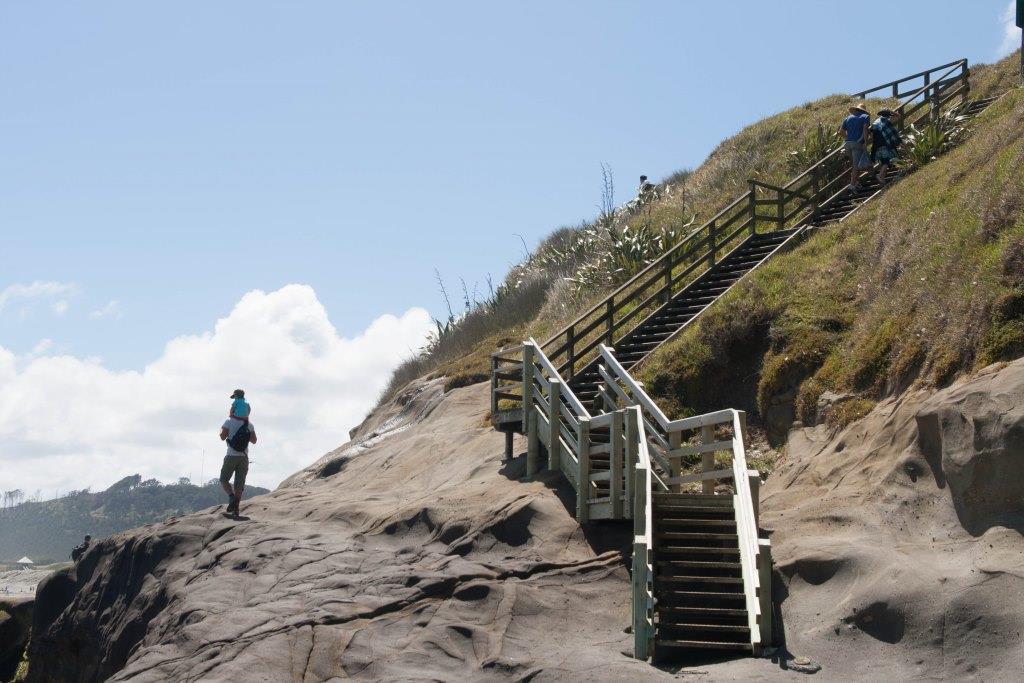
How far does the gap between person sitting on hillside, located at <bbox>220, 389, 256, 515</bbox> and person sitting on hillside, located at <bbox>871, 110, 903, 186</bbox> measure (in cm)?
1371

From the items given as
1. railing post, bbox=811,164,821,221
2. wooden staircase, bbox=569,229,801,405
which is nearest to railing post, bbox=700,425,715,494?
wooden staircase, bbox=569,229,801,405

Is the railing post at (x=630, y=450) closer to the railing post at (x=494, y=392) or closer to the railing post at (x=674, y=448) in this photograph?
the railing post at (x=674, y=448)

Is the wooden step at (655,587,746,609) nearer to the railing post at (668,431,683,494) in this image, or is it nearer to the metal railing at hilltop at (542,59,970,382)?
the railing post at (668,431,683,494)

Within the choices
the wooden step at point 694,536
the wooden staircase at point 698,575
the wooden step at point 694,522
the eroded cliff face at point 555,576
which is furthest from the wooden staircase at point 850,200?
the wooden step at point 694,536

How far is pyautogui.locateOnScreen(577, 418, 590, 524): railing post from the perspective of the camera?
46.6 ft

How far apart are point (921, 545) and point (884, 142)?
14790mm

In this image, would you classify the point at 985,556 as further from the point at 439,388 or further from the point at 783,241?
the point at 439,388

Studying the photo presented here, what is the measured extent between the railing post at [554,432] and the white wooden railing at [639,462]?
0.01 metres

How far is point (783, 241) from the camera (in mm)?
23109

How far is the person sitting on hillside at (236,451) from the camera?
61.3 feet

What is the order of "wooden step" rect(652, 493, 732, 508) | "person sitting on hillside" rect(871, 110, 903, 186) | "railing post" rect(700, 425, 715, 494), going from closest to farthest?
"wooden step" rect(652, 493, 732, 508), "railing post" rect(700, 425, 715, 494), "person sitting on hillside" rect(871, 110, 903, 186)

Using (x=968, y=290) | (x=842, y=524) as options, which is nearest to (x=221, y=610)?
(x=842, y=524)

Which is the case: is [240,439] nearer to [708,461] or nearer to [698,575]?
[708,461]

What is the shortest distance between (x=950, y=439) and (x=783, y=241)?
11.6 m
